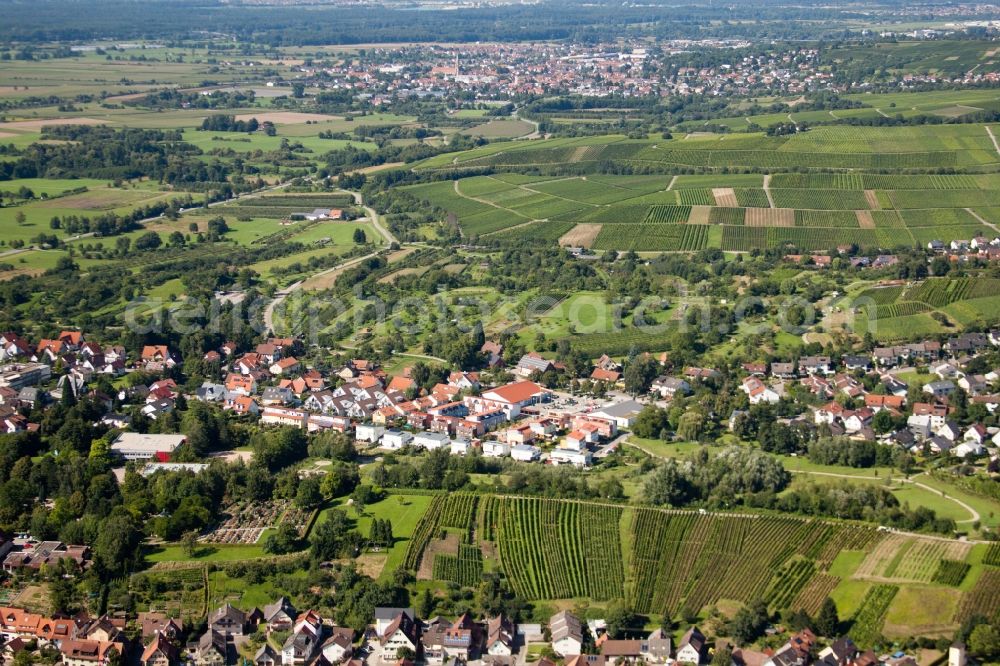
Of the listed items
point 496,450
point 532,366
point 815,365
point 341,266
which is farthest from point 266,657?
point 341,266

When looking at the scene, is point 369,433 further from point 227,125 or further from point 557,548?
point 227,125

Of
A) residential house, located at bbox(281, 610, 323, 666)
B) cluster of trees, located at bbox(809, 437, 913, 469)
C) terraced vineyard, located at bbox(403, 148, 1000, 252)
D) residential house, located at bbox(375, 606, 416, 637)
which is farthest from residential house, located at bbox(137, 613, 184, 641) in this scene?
terraced vineyard, located at bbox(403, 148, 1000, 252)

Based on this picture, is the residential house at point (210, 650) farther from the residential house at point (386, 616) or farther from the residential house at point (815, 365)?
the residential house at point (815, 365)

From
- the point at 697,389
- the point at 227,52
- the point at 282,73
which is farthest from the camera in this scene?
the point at 227,52

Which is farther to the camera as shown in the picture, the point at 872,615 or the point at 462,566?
the point at 462,566

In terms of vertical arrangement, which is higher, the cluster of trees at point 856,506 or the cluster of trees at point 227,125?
the cluster of trees at point 856,506

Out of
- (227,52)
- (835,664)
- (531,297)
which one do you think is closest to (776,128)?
(531,297)

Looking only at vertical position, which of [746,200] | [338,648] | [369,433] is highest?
[746,200]

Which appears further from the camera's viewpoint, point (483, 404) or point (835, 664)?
point (483, 404)

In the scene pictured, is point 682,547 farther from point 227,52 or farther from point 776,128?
point 227,52

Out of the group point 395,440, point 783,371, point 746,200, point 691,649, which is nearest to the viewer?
point 691,649

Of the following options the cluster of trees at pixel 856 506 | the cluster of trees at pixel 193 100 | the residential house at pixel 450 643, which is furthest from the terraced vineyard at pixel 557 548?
the cluster of trees at pixel 193 100
